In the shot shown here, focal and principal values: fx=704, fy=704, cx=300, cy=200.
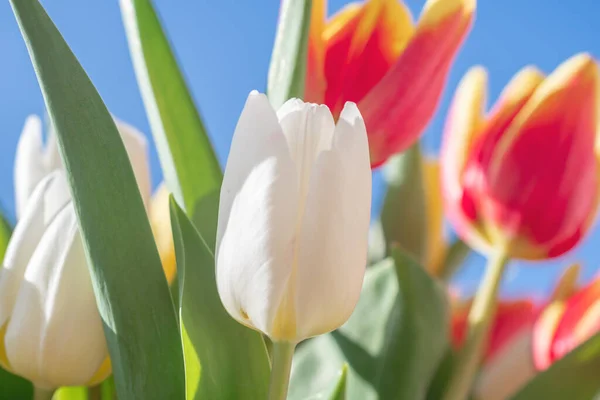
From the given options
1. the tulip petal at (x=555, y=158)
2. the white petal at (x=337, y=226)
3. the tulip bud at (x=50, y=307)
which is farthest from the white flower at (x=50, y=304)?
the tulip petal at (x=555, y=158)

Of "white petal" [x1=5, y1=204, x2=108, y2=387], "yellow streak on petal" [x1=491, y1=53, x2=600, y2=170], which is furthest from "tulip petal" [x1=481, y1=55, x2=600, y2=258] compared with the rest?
"white petal" [x1=5, y1=204, x2=108, y2=387]

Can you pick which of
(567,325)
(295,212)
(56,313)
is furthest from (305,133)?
(567,325)

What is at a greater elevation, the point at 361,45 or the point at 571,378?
the point at 361,45

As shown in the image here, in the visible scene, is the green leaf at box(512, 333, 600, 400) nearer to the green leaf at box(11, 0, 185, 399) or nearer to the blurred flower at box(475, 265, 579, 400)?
the blurred flower at box(475, 265, 579, 400)

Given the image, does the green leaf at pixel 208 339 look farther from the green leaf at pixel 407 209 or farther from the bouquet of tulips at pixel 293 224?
the green leaf at pixel 407 209

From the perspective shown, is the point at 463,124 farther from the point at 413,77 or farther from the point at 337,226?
the point at 337,226
